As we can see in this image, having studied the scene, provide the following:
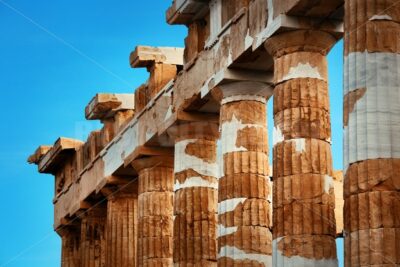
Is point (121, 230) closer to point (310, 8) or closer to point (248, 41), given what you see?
point (248, 41)

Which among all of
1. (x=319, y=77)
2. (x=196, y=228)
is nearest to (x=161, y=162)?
(x=196, y=228)

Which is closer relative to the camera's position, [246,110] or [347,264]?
[347,264]

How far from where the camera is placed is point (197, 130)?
40.4 m

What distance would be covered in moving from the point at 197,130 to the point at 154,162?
409cm

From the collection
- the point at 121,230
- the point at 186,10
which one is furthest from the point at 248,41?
the point at 121,230

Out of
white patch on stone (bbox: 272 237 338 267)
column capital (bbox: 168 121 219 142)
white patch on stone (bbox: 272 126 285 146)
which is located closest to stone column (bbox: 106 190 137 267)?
column capital (bbox: 168 121 219 142)

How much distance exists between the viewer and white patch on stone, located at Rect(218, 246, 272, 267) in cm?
3534

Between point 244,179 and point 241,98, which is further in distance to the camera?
point 241,98

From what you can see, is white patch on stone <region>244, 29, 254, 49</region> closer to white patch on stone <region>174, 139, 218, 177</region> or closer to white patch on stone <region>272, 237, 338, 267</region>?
white patch on stone <region>272, 237, 338, 267</region>

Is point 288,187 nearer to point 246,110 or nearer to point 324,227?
point 324,227

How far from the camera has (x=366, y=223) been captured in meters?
27.2

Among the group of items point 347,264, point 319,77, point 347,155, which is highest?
point 319,77

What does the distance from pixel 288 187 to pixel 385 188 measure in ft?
16.8

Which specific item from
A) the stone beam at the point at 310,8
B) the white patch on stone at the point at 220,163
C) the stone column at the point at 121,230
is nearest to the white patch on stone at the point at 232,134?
the white patch on stone at the point at 220,163
